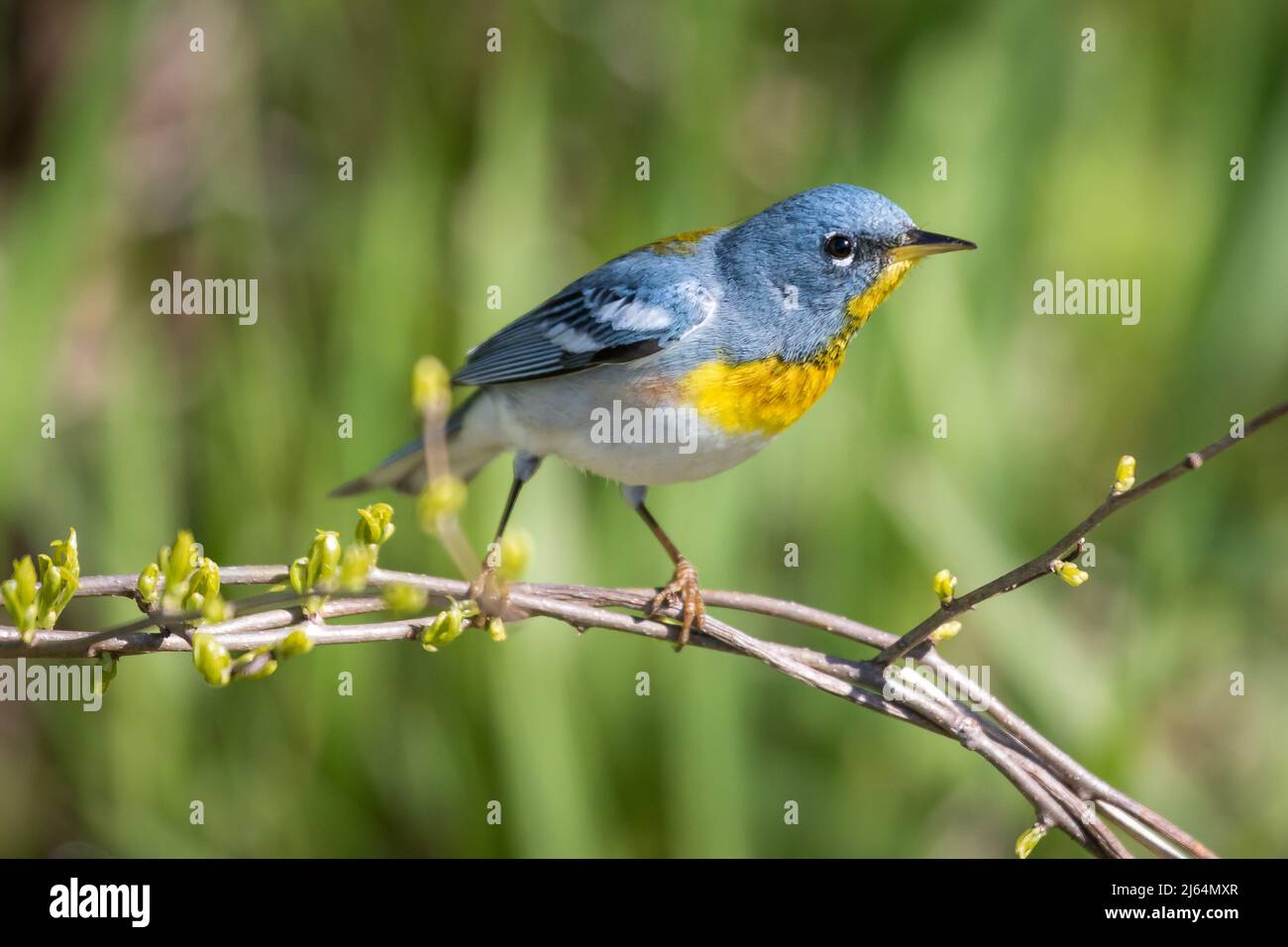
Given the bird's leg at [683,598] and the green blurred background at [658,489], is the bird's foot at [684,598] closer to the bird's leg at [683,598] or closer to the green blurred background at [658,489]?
the bird's leg at [683,598]

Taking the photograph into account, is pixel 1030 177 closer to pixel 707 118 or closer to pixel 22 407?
pixel 707 118

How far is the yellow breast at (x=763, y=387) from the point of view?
262cm

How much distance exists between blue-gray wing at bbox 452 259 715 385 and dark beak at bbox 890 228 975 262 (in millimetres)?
400

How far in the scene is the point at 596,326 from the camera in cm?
286

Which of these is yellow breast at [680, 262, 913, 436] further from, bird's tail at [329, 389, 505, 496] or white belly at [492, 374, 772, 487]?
bird's tail at [329, 389, 505, 496]

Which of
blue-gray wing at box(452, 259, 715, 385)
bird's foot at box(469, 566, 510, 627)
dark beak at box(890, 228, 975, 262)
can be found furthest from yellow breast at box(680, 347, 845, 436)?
bird's foot at box(469, 566, 510, 627)

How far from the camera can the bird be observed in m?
2.63

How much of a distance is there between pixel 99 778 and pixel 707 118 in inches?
99.4

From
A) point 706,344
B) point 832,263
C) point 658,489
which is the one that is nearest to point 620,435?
point 706,344

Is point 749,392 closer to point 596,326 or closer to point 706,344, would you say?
point 706,344

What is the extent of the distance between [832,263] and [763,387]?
32cm

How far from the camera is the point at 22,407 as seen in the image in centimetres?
359

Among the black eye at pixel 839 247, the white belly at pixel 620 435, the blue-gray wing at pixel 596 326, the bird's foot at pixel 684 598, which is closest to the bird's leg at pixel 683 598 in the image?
the bird's foot at pixel 684 598

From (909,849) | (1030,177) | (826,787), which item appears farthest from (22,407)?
(1030,177)
